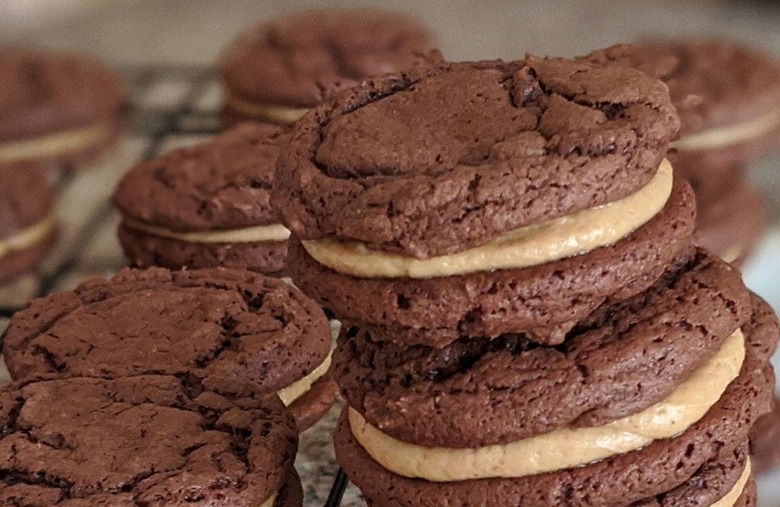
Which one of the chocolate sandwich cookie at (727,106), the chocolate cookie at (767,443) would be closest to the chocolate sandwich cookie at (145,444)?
the chocolate cookie at (767,443)

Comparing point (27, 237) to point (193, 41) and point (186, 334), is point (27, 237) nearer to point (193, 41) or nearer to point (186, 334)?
point (186, 334)

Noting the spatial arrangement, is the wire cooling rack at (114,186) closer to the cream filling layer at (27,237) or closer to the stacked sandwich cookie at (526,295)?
the cream filling layer at (27,237)

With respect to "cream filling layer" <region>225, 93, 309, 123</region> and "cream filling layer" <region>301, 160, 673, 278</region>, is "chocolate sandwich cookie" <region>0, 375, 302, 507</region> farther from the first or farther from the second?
"cream filling layer" <region>225, 93, 309, 123</region>

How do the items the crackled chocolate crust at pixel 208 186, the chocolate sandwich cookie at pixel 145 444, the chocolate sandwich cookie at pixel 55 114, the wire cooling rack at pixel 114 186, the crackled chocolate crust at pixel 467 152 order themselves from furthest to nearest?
the chocolate sandwich cookie at pixel 55 114 < the crackled chocolate crust at pixel 208 186 < the wire cooling rack at pixel 114 186 < the chocolate sandwich cookie at pixel 145 444 < the crackled chocolate crust at pixel 467 152

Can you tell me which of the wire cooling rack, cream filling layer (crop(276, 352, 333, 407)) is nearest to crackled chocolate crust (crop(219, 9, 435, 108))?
the wire cooling rack

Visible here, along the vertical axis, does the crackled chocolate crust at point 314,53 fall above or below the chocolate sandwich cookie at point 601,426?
below
